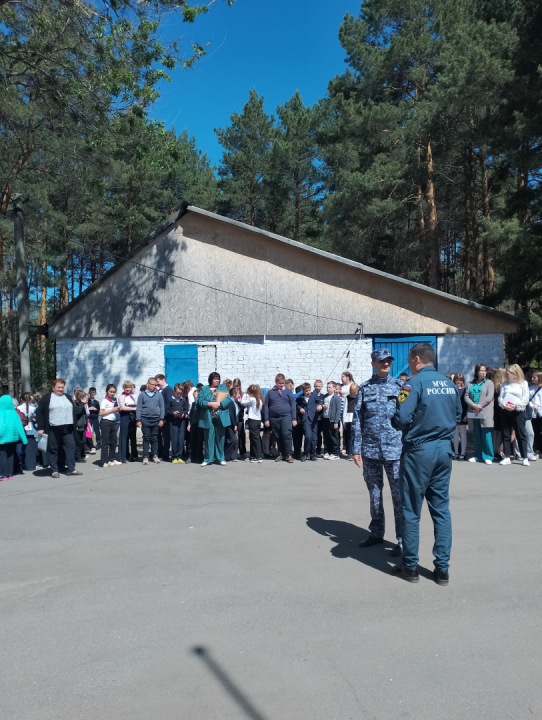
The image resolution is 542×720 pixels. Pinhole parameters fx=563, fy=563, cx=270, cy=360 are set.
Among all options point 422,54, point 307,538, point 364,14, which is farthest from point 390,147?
point 307,538

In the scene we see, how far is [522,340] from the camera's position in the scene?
1833cm

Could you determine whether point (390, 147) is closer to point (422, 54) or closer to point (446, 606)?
point (422, 54)

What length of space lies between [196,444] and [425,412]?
24.1ft

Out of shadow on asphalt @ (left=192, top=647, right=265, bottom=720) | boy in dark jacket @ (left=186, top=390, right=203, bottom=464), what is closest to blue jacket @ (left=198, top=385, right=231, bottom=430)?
boy in dark jacket @ (left=186, top=390, right=203, bottom=464)

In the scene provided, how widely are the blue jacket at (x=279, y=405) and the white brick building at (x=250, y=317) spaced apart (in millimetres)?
4948

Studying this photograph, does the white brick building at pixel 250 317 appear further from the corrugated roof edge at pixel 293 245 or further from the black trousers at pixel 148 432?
the black trousers at pixel 148 432

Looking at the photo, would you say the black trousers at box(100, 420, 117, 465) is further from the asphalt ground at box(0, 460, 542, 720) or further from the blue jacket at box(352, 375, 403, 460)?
the blue jacket at box(352, 375, 403, 460)

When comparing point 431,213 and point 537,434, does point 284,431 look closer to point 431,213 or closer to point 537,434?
point 537,434

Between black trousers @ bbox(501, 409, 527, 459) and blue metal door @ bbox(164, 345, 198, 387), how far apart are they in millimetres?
8889

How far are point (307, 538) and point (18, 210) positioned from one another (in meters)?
12.2

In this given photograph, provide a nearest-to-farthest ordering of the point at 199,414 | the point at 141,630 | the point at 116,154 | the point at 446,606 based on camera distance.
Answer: the point at 141,630 → the point at 446,606 → the point at 199,414 → the point at 116,154

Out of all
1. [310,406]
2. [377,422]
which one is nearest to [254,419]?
[310,406]

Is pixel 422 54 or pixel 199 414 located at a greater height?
pixel 422 54

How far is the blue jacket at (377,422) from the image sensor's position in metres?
5.69
